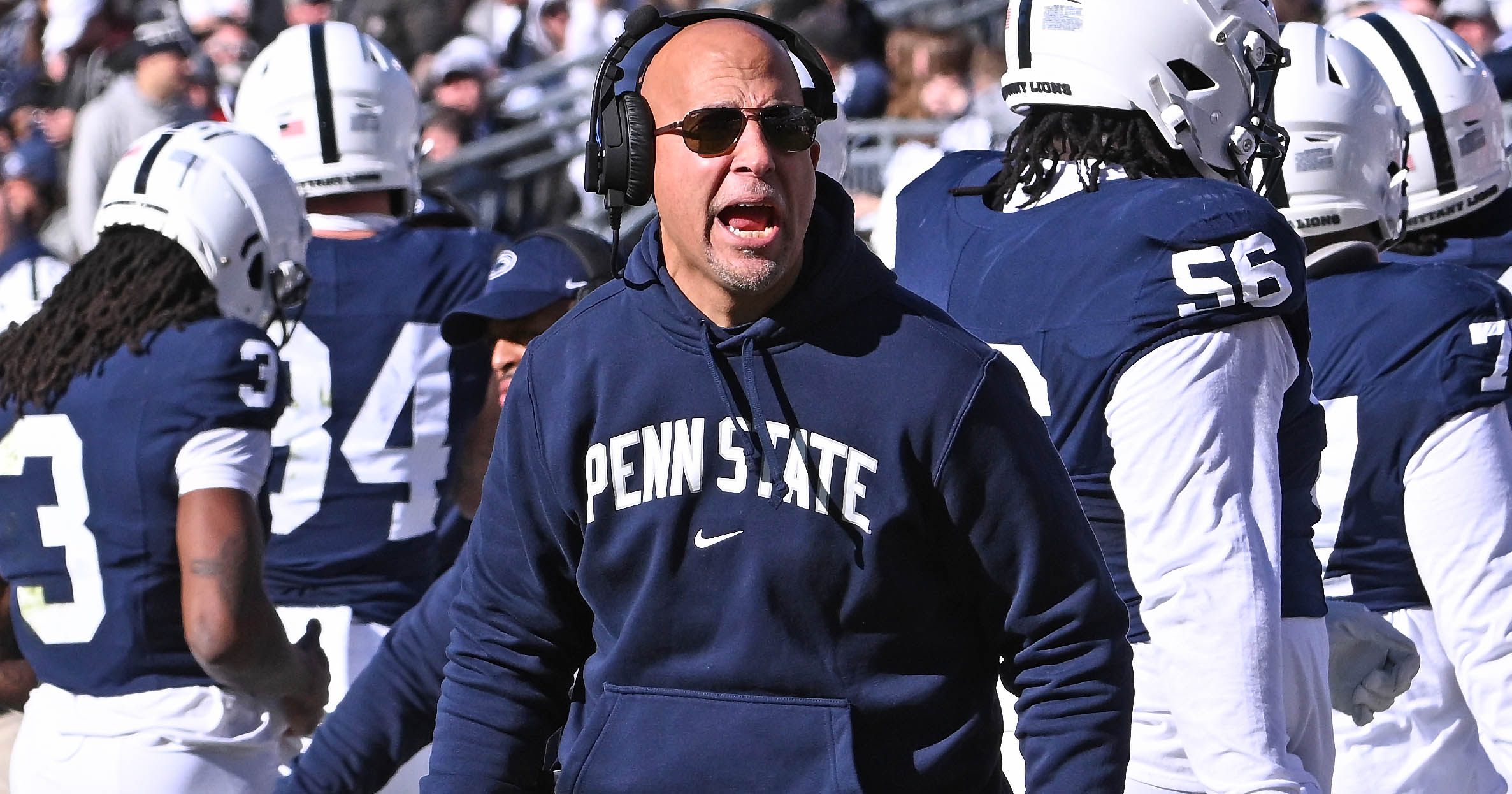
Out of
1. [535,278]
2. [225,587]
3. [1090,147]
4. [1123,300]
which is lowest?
[225,587]

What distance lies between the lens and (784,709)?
240cm

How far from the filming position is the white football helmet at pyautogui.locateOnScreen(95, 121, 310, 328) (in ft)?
14.2

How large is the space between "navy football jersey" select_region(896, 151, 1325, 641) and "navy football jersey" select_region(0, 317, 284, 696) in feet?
4.99

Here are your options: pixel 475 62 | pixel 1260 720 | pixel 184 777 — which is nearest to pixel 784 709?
pixel 1260 720

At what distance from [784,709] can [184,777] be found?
7.05 feet

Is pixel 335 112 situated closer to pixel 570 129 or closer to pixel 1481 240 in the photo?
pixel 1481 240

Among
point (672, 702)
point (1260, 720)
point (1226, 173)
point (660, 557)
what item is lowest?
point (1260, 720)

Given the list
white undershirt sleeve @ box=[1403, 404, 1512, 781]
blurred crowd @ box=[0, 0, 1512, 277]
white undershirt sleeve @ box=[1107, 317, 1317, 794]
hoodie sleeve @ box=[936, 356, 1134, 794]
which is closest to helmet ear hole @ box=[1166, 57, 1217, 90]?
white undershirt sleeve @ box=[1107, 317, 1317, 794]

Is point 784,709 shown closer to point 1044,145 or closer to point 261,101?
point 1044,145

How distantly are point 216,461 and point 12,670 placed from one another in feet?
3.40

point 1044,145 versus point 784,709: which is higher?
point 1044,145

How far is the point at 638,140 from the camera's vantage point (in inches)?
101

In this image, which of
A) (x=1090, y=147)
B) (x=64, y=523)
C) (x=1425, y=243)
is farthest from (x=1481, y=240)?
(x=64, y=523)

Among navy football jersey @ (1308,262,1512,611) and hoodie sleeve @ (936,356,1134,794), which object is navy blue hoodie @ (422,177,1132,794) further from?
navy football jersey @ (1308,262,1512,611)
